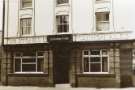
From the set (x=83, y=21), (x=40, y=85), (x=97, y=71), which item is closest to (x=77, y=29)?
(x=83, y=21)

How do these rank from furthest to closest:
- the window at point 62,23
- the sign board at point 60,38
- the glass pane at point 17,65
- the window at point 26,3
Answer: the window at point 26,3 → the glass pane at point 17,65 → the window at point 62,23 → the sign board at point 60,38

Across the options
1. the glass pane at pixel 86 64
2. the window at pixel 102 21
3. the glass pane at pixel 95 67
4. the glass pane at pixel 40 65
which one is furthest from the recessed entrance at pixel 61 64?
the window at pixel 102 21

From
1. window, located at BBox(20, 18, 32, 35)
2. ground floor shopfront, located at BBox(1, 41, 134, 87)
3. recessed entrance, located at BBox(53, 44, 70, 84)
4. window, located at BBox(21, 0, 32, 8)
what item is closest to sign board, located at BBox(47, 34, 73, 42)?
ground floor shopfront, located at BBox(1, 41, 134, 87)

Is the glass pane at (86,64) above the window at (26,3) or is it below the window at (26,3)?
below

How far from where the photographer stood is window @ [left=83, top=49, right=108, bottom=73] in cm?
2005

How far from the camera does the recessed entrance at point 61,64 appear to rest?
69.9 feet

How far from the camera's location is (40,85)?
70.7 feet

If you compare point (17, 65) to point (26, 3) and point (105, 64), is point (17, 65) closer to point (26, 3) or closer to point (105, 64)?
point (26, 3)

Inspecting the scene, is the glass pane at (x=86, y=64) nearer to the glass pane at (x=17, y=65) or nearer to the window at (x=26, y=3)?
the glass pane at (x=17, y=65)

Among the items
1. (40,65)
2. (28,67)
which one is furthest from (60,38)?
(28,67)

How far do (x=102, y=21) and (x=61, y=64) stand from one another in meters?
3.50

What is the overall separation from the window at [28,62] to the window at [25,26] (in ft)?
4.32

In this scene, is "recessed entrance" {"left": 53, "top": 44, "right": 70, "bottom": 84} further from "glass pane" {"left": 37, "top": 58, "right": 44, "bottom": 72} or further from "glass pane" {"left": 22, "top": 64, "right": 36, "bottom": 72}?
"glass pane" {"left": 22, "top": 64, "right": 36, "bottom": 72}

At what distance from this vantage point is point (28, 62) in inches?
859
